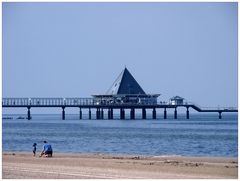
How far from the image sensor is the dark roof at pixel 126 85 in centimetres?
11450

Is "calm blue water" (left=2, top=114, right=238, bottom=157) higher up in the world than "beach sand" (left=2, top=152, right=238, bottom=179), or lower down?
lower down

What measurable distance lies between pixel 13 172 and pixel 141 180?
356cm

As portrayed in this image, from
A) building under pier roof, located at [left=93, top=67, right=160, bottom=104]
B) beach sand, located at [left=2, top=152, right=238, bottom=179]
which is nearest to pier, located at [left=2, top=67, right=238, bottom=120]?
building under pier roof, located at [left=93, top=67, right=160, bottom=104]

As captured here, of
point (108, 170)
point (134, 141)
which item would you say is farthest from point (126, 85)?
point (108, 170)

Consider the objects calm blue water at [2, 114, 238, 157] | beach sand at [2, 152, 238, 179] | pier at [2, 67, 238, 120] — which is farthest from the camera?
pier at [2, 67, 238, 120]

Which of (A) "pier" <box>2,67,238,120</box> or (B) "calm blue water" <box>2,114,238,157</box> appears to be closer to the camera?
Answer: (B) "calm blue water" <box>2,114,238,157</box>

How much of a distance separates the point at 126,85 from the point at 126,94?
3279mm

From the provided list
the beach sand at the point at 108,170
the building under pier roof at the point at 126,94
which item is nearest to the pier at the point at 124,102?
the building under pier roof at the point at 126,94

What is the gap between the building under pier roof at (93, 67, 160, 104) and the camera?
365ft

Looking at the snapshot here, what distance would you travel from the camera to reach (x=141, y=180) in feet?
54.3

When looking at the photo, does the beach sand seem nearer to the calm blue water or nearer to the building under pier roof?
the calm blue water

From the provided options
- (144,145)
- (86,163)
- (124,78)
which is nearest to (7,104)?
(124,78)

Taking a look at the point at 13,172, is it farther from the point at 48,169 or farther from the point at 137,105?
the point at 137,105

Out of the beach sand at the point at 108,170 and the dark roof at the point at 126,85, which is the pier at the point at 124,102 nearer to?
the dark roof at the point at 126,85
